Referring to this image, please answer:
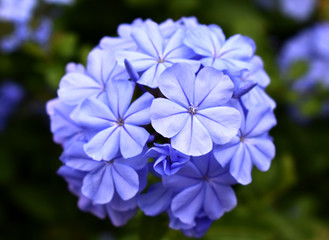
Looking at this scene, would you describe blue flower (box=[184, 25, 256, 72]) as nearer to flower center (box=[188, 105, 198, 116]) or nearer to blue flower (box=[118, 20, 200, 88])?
blue flower (box=[118, 20, 200, 88])

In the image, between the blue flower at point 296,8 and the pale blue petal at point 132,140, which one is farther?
the blue flower at point 296,8

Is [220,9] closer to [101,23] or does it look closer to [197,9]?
[197,9]

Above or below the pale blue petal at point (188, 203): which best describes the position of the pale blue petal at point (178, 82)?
above

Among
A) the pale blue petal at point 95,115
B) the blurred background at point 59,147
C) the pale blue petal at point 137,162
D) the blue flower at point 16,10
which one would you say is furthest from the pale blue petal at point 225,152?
the blue flower at point 16,10

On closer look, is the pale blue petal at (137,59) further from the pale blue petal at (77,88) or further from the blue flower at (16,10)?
the blue flower at (16,10)

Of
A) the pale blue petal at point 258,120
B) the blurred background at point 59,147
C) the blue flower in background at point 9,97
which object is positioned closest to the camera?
the pale blue petal at point 258,120

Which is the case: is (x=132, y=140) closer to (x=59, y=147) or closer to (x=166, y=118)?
(x=166, y=118)

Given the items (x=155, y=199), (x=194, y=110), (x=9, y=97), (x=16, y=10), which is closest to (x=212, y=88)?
(x=194, y=110)
